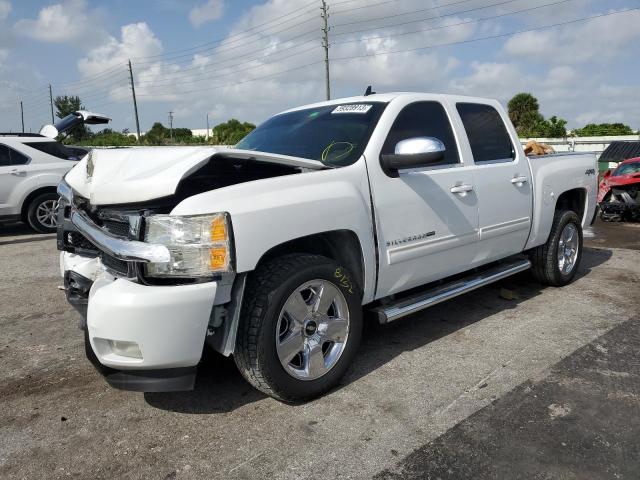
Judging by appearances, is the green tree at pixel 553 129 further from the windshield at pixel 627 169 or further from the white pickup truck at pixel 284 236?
the white pickup truck at pixel 284 236

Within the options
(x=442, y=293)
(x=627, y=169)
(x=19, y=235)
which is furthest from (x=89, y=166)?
(x=627, y=169)

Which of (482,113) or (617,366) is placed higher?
(482,113)

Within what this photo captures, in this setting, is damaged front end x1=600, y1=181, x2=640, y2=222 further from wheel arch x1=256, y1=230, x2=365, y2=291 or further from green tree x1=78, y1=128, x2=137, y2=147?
green tree x1=78, y1=128, x2=137, y2=147

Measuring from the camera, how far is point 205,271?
2643 mm

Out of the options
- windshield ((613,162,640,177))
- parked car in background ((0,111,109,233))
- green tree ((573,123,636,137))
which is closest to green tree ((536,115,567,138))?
green tree ((573,123,636,137))

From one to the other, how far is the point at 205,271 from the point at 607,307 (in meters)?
3.80

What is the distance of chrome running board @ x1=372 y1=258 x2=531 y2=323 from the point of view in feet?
11.5

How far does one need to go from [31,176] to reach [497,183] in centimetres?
790

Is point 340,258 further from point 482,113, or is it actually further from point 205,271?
point 482,113

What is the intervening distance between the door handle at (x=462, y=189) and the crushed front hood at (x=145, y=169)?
1.16 metres

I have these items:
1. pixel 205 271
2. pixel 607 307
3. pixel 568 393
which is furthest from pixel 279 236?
pixel 607 307

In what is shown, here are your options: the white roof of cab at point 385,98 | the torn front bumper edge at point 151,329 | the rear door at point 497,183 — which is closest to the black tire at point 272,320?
the torn front bumper edge at point 151,329

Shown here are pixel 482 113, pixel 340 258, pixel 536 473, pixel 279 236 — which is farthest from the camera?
pixel 482 113

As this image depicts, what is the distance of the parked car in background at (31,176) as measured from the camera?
9109mm
